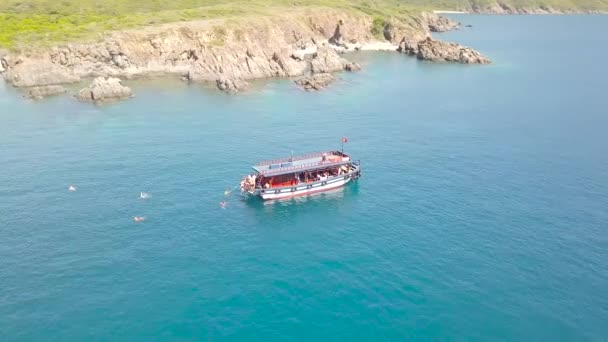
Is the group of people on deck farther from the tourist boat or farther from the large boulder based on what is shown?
the large boulder

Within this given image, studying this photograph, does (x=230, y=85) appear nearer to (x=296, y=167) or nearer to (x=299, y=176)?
(x=296, y=167)

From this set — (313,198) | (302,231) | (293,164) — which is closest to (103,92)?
(293,164)

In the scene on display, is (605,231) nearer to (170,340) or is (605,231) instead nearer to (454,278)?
(454,278)

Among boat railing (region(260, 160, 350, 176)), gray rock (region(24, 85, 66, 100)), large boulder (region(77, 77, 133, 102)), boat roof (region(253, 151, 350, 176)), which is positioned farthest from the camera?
gray rock (region(24, 85, 66, 100))

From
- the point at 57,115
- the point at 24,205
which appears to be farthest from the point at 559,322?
the point at 57,115

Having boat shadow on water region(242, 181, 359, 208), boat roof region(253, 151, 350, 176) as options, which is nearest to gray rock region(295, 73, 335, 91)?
boat roof region(253, 151, 350, 176)

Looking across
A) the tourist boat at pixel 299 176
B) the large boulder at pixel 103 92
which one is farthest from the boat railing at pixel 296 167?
the large boulder at pixel 103 92

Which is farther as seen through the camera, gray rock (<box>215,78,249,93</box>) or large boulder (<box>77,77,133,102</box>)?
gray rock (<box>215,78,249,93</box>)
